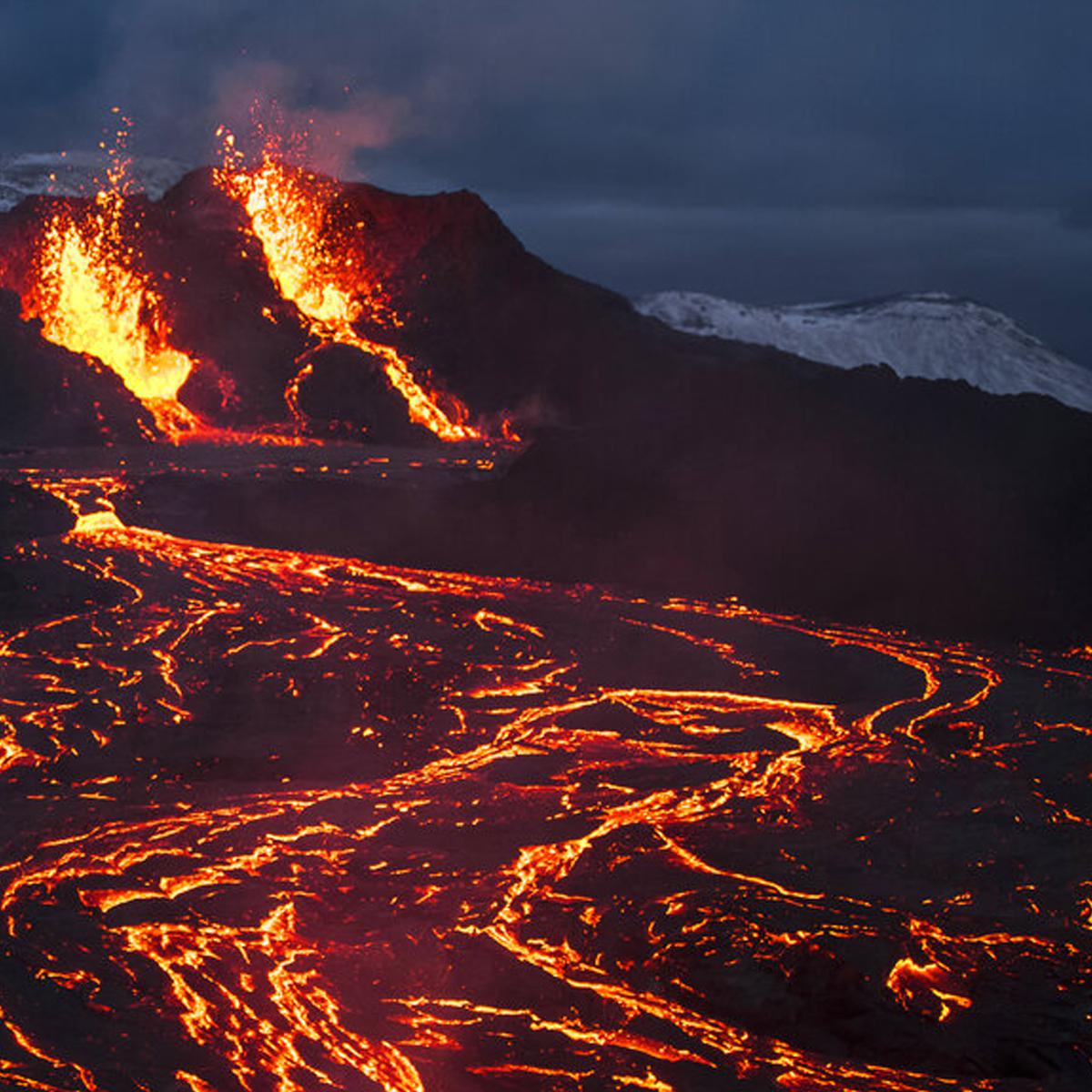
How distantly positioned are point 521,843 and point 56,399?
24122 millimetres

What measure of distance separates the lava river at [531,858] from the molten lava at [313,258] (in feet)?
70.7

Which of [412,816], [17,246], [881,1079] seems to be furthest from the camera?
[17,246]

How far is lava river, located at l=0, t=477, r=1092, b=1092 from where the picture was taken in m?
6.22

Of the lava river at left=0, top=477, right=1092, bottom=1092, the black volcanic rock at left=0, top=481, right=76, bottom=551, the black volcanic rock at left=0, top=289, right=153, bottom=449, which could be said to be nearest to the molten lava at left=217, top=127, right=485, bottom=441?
the black volcanic rock at left=0, top=289, right=153, bottom=449

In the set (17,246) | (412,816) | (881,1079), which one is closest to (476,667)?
(412,816)

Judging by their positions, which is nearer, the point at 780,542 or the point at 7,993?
the point at 7,993

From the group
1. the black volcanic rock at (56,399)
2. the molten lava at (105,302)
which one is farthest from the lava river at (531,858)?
the molten lava at (105,302)

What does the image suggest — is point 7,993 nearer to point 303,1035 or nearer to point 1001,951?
point 303,1035

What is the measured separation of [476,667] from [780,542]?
678 cm

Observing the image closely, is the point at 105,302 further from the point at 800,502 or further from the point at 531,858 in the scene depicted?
the point at 531,858

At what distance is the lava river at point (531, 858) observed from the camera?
622 cm

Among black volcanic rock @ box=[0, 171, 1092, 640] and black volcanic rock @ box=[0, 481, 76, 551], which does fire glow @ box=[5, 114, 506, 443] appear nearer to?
black volcanic rock @ box=[0, 171, 1092, 640]

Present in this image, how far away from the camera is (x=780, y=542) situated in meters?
18.8

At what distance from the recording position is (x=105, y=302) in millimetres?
35469
